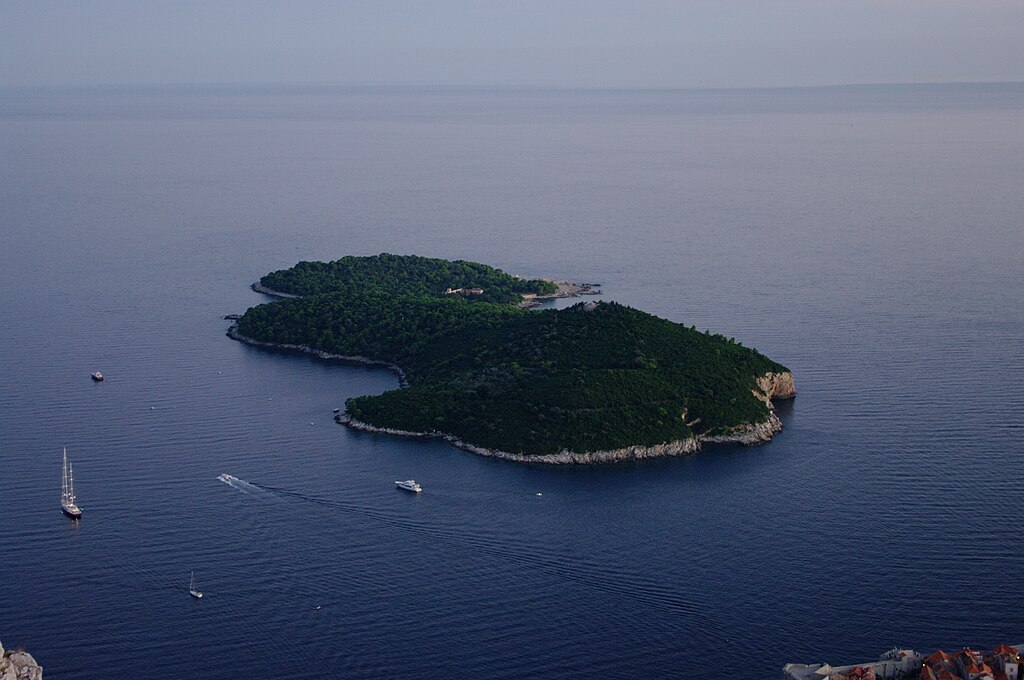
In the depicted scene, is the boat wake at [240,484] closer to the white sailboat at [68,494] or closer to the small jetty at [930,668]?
the white sailboat at [68,494]

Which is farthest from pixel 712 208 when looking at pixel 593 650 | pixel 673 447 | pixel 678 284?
pixel 593 650

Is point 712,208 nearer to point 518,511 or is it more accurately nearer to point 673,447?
Answer: point 673,447

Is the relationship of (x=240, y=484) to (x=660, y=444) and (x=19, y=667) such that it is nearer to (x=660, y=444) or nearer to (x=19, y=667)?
(x=19, y=667)

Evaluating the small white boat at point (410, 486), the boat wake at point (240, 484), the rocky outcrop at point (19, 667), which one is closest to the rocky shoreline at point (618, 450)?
the small white boat at point (410, 486)

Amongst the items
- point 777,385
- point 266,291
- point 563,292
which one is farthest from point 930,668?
point 266,291

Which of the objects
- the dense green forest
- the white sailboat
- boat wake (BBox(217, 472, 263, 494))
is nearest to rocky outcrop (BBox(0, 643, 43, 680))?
the white sailboat

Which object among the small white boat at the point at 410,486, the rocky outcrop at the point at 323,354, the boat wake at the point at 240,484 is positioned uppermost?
the rocky outcrop at the point at 323,354
